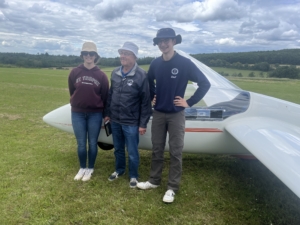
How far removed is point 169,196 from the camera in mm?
3738

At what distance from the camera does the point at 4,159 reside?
200 inches

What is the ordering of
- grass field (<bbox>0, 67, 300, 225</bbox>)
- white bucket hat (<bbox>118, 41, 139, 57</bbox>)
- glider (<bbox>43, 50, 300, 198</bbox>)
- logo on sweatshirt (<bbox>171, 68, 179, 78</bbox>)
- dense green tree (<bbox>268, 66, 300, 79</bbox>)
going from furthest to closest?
dense green tree (<bbox>268, 66, 300, 79</bbox>) < glider (<bbox>43, 50, 300, 198</bbox>) < white bucket hat (<bbox>118, 41, 139, 57</bbox>) < logo on sweatshirt (<bbox>171, 68, 179, 78</bbox>) < grass field (<bbox>0, 67, 300, 225</bbox>)

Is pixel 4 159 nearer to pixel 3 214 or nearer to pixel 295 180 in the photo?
pixel 3 214

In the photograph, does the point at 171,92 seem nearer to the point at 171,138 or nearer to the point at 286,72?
the point at 171,138

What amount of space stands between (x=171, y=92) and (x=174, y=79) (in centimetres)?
17

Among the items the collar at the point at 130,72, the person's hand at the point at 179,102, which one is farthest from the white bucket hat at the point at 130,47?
the person's hand at the point at 179,102

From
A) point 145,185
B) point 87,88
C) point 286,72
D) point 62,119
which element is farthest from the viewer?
point 286,72

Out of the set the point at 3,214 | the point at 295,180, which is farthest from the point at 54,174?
the point at 295,180

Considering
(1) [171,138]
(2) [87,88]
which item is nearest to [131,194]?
(1) [171,138]

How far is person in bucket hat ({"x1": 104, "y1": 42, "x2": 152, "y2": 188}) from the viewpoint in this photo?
3.71m

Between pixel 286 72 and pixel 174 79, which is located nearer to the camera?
pixel 174 79

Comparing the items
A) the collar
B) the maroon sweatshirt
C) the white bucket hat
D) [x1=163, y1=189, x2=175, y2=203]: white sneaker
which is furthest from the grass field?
the white bucket hat

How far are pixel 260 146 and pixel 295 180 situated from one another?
79cm

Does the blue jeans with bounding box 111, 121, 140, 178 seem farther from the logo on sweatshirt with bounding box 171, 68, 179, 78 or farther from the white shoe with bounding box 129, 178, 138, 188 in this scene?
the logo on sweatshirt with bounding box 171, 68, 179, 78
